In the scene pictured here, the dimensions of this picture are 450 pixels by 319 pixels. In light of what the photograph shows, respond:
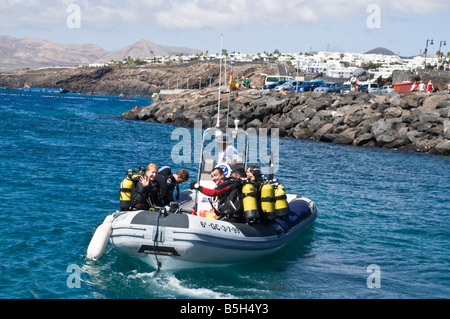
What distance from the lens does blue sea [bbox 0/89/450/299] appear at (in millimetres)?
10352

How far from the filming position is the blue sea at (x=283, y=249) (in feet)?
34.0

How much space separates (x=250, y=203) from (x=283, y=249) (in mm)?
2862

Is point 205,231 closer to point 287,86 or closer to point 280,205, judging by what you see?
point 280,205

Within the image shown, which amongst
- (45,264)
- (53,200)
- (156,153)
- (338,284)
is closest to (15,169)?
(53,200)

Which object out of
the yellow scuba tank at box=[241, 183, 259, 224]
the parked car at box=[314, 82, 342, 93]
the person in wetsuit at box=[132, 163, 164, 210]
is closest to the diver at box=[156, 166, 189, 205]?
the person in wetsuit at box=[132, 163, 164, 210]

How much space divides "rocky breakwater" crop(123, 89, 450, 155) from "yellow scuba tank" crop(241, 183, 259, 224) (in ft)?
83.3

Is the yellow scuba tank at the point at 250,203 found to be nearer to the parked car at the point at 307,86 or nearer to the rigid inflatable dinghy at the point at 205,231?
the rigid inflatable dinghy at the point at 205,231

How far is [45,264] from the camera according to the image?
11.2 m

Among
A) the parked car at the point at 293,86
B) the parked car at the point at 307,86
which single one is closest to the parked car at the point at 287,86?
the parked car at the point at 293,86

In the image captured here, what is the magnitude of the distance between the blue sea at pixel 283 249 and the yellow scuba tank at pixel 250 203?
134 centimetres

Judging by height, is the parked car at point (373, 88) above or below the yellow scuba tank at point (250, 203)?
above

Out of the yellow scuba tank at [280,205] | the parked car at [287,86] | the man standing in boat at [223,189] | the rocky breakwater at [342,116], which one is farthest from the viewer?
the parked car at [287,86]

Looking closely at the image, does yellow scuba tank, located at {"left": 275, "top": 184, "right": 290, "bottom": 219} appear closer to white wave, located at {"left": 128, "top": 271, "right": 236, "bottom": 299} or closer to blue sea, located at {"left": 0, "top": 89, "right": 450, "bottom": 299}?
blue sea, located at {"left": 0, "top": 89, "right": 450, "bottom": 299}
